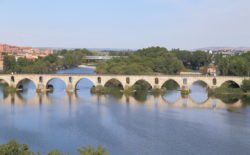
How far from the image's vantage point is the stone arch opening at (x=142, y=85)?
35053 mm

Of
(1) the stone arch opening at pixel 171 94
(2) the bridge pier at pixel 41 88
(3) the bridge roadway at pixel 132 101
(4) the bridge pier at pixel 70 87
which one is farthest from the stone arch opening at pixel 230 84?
(2) the bridge pier at pixel 41 88

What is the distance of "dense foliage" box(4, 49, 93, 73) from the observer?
44172mm

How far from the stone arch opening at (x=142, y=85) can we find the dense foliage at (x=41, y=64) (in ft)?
37.5

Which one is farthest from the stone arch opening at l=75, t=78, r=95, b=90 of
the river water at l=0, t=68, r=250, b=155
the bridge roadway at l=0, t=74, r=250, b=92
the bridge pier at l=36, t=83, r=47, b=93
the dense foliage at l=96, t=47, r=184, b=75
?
the river water at l=0, t=68, r=250, b=155

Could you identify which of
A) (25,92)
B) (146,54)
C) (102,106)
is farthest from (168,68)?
(102,106)

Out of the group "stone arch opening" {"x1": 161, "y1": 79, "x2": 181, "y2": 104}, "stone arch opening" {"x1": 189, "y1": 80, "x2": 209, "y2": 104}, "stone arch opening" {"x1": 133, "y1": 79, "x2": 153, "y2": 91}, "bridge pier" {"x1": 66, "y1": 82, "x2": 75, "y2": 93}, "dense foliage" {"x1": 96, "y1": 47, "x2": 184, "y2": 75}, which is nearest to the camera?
"stone arch opening" {"x1": 161, "y1": 79, "x2": 181, "y2": 104}

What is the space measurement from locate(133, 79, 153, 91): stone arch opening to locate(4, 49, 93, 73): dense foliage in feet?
37.5

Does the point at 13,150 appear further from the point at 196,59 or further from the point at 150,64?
the point at 196,59

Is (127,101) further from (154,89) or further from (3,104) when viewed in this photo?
(3,104)

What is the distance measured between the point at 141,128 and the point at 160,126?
0.92 m

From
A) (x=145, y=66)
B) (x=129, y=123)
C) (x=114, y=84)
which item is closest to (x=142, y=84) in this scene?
(x=114, y=84)

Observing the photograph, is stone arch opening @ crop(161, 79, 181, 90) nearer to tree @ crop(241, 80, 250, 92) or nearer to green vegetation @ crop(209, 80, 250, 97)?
green vegetation @ crop(209, 80, 250, 97)

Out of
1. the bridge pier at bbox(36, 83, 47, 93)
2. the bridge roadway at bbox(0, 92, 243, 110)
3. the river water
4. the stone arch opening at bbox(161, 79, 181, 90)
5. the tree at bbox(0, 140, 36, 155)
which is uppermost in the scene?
the tree at bbox(0, 140, 36, 155)

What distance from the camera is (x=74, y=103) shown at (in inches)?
1125
